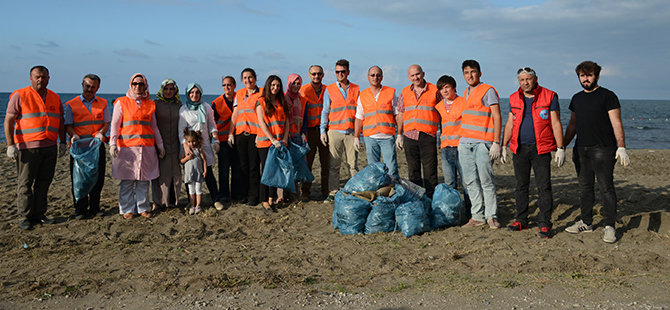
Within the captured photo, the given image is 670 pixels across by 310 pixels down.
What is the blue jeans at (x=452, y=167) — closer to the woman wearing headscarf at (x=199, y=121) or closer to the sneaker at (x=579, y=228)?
the sneaker at (x=579, y=228)

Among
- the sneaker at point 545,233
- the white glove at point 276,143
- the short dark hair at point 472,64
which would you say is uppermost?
the short dark hair at point 472,64

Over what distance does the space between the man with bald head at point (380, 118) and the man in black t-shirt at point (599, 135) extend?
230 cm

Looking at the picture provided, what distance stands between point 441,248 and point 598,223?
2.31 metres

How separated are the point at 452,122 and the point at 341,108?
72.8 inches

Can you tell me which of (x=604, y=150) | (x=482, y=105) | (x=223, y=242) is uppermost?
(x=482, y=105)

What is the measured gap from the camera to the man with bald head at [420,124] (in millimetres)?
6324

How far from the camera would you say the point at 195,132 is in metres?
6.72

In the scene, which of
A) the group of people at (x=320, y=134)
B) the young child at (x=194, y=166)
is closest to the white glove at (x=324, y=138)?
the group of people at (x=320, y=134)

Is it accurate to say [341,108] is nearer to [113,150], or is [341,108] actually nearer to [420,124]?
[420,124]

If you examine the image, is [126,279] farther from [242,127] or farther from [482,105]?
[482,105]

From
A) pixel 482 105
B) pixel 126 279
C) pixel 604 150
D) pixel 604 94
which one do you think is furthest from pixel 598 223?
pixel 126 279

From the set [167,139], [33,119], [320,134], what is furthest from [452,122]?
[33,119]

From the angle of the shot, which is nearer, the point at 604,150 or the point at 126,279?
the point at 126,279

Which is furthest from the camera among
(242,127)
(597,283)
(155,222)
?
(242,127)
